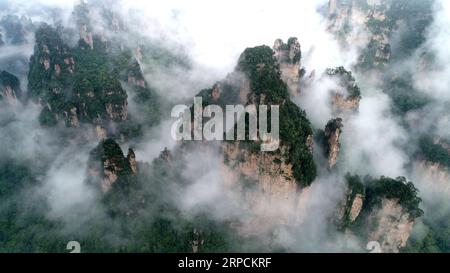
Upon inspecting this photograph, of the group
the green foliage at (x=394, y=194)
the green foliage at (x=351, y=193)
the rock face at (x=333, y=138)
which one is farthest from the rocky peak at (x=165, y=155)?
the green foliage at (x=394, y=194)

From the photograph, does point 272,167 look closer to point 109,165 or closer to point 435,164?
point 109,165

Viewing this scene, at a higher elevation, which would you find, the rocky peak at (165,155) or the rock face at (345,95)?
the rock face at (345,95)

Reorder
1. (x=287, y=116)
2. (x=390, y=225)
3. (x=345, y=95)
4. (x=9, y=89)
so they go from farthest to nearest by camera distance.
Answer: (x=9, y=89) → (x=345, y=95) → (x=287, y=116) → (x=390, y=225)

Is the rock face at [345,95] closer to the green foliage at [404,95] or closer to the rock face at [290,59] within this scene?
the rock face at [290,59]

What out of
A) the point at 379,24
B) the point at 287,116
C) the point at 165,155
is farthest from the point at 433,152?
the point at 165,155

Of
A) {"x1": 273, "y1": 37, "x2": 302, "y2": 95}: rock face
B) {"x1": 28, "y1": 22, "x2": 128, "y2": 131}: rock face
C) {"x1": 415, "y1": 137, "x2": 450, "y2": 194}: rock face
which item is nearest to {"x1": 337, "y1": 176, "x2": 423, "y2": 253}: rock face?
{"x1": 415, "y1": 137, "x2": 450, "y2": 194}: rock face

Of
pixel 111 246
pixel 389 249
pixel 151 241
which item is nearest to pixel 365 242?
pixel 389 249
